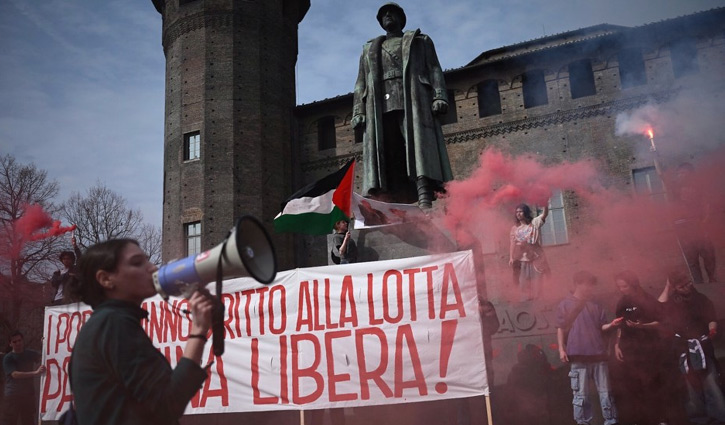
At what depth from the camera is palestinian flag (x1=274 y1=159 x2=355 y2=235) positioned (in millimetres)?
9078

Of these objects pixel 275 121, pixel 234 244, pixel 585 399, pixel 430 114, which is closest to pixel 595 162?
pixel 275 121

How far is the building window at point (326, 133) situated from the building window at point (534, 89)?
857cm

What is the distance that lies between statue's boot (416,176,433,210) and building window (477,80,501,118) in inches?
670

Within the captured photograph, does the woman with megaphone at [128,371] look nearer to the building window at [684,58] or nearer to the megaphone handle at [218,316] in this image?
the megaphone handle at [218,316]

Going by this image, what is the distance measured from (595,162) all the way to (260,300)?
1828 centimetres

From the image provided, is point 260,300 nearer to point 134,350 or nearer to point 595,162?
point 134,350

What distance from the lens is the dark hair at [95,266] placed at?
239cm

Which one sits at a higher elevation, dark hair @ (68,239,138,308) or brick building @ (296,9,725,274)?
brick building @ (296,9,725,274)

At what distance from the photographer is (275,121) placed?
25719mm

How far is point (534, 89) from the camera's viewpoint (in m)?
23.5

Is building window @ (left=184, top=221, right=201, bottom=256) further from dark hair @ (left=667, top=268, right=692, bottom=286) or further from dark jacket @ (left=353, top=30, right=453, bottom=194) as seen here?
dark hair @ (left=667, top=268, right=692, bottom=286)

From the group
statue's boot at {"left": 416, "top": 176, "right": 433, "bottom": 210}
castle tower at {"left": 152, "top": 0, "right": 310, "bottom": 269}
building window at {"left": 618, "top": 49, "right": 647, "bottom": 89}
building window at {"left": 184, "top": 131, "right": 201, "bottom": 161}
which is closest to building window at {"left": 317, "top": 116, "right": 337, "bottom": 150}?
castle tower at {"left": 152, "top": 0, "right": 310, "bottom": 269}

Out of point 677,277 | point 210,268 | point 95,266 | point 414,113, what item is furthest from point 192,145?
point 210,268

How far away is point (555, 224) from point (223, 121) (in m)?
14.0
